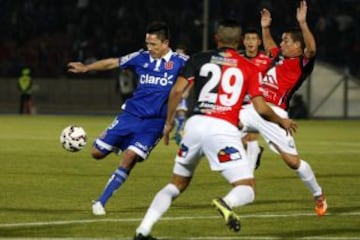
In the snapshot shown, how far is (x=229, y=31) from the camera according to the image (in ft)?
33.5

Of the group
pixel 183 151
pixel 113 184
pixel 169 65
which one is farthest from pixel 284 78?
pixel 183 151

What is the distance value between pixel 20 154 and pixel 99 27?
30469 mm

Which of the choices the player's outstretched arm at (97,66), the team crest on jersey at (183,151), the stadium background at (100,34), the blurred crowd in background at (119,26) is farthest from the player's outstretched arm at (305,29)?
the blurred crowd in background at (119,26)

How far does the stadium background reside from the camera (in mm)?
50812

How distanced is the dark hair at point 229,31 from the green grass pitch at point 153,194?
1.96 meters

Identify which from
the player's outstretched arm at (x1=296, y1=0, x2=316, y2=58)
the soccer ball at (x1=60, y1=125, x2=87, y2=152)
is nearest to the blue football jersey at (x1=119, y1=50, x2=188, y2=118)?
the soccer ball at (x1=60, y1=125, x2=87, y2=152)

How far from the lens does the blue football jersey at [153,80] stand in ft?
44.8

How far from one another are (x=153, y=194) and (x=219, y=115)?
553 cm

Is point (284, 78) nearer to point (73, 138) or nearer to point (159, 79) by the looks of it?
point (159, 79)

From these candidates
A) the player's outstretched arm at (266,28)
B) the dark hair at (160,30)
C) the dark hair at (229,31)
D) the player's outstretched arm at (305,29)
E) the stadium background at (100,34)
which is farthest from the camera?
the stadium background at (100,34)

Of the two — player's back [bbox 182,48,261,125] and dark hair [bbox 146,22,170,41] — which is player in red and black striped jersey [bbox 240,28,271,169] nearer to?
dark hair [bbox 146,22,170,41]

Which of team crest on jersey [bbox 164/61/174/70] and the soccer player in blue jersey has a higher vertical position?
team crest on jersey [bbox 164/61/174/70]

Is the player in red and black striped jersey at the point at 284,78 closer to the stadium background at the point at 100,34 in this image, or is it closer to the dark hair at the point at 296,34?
the dark hair at the point at 296,34

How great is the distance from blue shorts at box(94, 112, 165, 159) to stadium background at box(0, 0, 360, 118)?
113 feet
